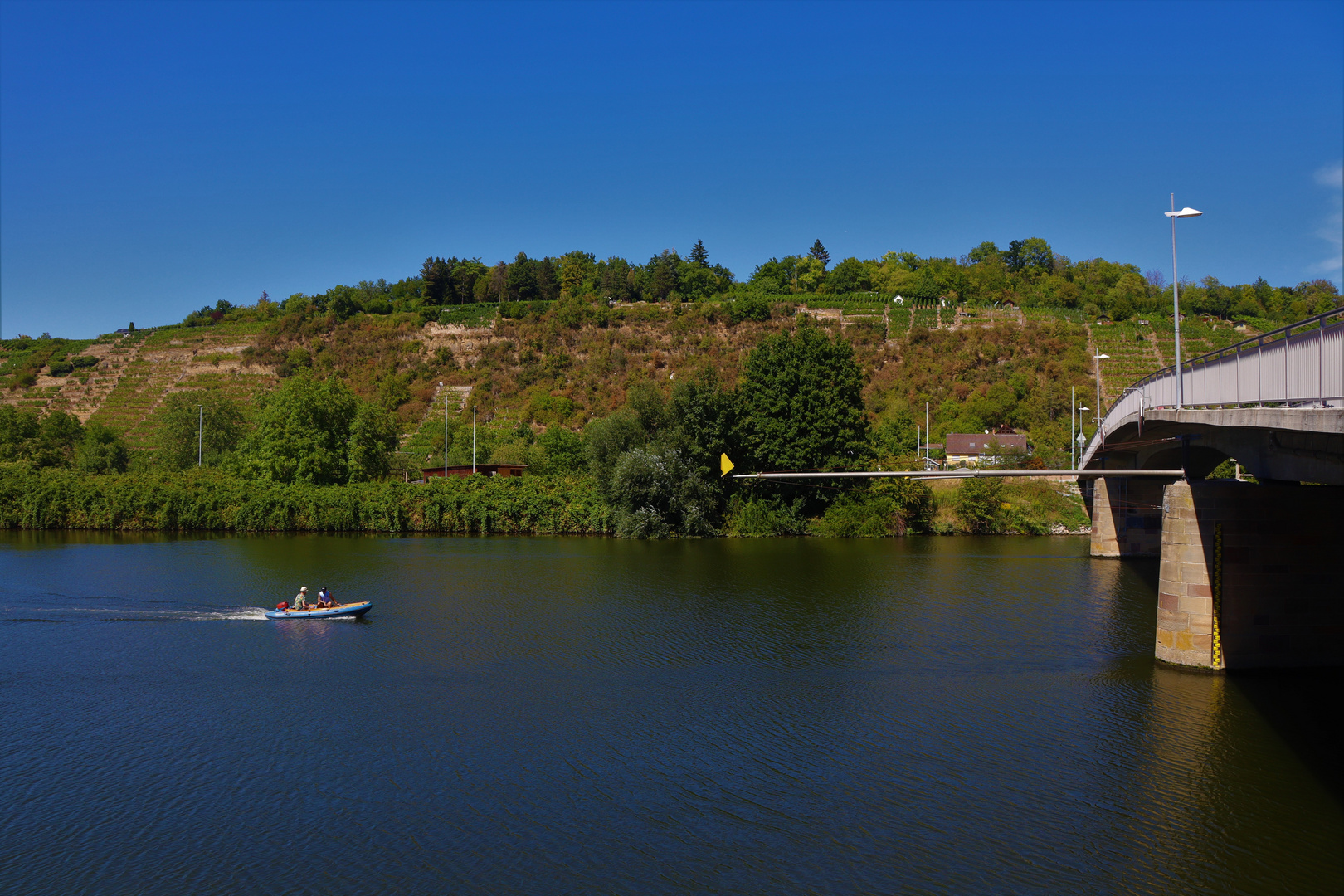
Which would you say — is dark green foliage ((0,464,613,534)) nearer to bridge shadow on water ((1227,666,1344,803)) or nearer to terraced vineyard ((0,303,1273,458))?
terraced vineyard ((0,303,1273,458))

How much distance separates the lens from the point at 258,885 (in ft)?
46.4

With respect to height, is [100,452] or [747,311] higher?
[747,311]

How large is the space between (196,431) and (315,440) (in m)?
26.3

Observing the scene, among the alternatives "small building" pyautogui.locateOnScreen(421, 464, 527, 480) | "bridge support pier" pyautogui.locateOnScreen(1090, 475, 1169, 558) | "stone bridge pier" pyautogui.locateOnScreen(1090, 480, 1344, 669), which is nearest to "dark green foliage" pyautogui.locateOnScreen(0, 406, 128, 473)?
"small building" pyautogui.locateOnScreen(421, 464, 527, 480)

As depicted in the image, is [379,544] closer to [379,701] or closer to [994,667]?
[379,701]

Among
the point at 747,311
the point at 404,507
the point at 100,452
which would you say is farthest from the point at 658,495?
the point at 747,311

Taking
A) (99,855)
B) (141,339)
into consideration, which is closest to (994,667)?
(99,855)

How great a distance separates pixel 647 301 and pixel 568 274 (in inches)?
733

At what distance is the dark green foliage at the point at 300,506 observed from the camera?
6347 cm

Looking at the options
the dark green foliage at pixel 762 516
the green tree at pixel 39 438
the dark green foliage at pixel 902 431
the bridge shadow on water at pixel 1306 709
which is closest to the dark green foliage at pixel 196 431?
the green tree at pixel 39 438

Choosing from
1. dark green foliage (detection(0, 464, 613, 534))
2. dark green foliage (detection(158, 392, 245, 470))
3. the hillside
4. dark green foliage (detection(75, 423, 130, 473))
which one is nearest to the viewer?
dark green foliage (detection(0, 464, 613, 534))

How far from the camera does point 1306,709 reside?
21109 mm

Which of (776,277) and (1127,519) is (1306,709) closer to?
(1127,519)

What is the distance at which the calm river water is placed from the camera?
14727 mm
